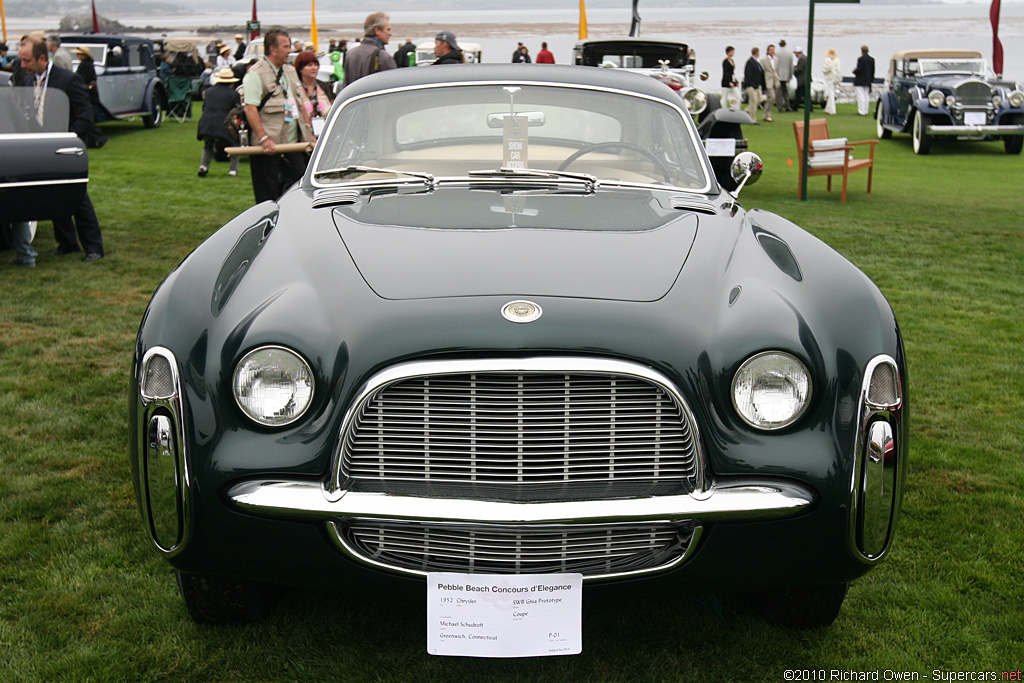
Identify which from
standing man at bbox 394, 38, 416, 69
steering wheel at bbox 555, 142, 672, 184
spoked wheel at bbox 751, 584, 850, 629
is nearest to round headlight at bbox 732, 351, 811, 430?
spoked wheel at bbox 751, 584, 850, 629

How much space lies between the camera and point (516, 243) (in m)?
2.79

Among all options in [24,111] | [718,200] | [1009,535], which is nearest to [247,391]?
[718,200]

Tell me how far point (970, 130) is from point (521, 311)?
17.3 m

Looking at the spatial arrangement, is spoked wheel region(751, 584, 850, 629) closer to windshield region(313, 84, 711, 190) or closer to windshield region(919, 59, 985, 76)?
windshield region(313, 84, 711, 190)

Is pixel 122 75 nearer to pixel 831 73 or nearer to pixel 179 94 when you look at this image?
pixel 179 94

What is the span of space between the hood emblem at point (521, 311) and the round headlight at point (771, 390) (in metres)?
0.49

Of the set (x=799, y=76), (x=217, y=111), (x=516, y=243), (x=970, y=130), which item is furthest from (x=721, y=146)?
(x=799, y=76)

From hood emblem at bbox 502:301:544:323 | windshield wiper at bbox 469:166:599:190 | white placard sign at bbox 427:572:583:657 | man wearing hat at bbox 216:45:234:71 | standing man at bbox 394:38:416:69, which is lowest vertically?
white placard sign at bbox 427:572:583:657

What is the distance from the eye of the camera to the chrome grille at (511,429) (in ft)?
7.57

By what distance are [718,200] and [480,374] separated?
1.66 meters

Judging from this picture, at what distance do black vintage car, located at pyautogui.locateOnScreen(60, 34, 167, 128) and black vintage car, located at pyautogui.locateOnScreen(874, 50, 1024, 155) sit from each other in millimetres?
15003

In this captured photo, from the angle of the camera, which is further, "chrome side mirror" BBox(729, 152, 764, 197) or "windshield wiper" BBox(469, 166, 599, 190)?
"chrome side mirror" BBox(729, 152, 764, 197)

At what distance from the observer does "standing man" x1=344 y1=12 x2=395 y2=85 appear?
9344 mm

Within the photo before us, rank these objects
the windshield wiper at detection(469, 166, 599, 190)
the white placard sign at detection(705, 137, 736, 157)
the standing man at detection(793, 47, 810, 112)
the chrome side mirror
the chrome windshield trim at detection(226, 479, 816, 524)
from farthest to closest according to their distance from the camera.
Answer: the standing man at detection(793, 47, 810, 112) → the white placard sign at detection(705, 137, 736, 157) → the chrome side mirror → the windshield wiper at detection(469, 166, 599, 190) → the chrome windshield trim at detection(226, 479, 816, 524)
